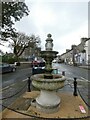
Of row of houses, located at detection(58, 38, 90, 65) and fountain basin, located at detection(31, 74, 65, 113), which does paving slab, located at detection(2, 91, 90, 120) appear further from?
row of houses, located at detection(58, 38, 90, 65)

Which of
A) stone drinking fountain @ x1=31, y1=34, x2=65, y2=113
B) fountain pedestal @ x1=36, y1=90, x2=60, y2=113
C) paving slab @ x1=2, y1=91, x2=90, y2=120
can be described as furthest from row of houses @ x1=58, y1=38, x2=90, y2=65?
fountain pedestal @ x1=36, y1=90, x2=60, y2=113

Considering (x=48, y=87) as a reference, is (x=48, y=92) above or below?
below

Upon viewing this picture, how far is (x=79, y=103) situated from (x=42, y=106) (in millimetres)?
2111

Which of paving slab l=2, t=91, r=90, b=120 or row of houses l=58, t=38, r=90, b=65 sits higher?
row of houses l=58, t=38, r=90, b=65

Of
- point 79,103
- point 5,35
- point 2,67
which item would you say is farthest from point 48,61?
point 5,35

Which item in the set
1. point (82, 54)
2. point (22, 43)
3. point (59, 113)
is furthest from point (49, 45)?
point (82, 54)

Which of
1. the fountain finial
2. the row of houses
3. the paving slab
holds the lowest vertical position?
the paving slab

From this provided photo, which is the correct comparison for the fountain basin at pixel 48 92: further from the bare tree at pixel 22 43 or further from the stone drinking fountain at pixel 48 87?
the bare tree at pixel 22 43

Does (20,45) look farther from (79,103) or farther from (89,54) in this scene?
(79,103)

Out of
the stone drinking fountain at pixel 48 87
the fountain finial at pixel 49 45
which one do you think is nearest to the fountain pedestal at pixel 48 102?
the stone drinking fountain at pixel 48 87

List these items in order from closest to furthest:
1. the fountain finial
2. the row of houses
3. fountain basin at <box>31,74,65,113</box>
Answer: fountain basin at <box>31,74,65,113</box>
the fountain finial
the row of houses

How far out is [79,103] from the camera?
8500 mm

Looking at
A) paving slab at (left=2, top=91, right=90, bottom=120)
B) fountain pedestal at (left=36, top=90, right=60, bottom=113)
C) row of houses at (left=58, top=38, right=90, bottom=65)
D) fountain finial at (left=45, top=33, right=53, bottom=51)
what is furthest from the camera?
row of houses at (left=58, top=38, right=90, bottom=65)

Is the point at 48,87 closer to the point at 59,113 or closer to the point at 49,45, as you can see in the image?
the point at 59,113
